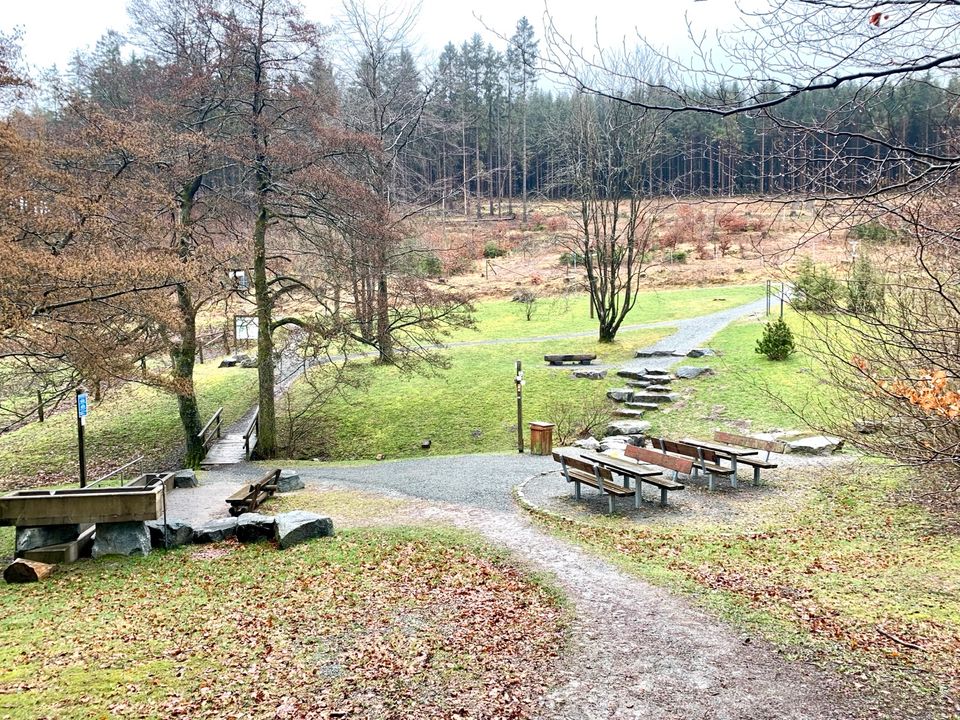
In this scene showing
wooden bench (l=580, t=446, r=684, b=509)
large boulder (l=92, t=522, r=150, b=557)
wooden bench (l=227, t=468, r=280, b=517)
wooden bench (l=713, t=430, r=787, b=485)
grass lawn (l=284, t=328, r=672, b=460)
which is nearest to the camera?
large boulder (l=92, t=522, r=150, b=557)

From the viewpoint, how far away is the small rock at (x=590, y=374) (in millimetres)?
22750

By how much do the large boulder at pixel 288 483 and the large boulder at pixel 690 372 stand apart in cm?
1175

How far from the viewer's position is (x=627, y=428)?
59.5 ft

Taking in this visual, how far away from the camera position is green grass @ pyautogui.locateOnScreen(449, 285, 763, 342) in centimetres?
3275

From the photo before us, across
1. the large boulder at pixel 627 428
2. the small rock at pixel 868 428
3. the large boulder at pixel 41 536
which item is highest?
the small rock at pixel 868 428

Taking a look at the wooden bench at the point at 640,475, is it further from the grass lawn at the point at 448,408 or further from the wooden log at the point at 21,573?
the wooden log at the point at 21,573

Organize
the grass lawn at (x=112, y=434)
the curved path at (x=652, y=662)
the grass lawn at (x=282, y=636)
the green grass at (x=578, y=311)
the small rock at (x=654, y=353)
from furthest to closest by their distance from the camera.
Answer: the green grass at (x=578, y=311), the small rock at (x=654, y=353), the grass lawn at (x=112, y=434), the grass lawn at (x=282, y=636), the curved path at (x=652, y=662)

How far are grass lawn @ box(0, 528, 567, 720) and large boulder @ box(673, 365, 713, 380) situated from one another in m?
13.6

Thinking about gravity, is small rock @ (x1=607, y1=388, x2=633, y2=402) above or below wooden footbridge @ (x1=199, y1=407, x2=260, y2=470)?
above

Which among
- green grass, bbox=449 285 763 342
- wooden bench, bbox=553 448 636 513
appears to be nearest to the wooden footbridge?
wooden bench, bbox=553 448 636 513

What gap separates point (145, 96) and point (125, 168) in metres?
3.86

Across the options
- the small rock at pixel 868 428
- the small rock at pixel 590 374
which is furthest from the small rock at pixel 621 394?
the small rock at pixel 868 428

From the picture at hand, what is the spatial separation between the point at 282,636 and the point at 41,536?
4.67 m

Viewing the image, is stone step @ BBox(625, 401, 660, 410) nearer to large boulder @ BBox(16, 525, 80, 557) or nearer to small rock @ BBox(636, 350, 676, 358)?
small rock @ BBox(636, 350, 676, 358)
